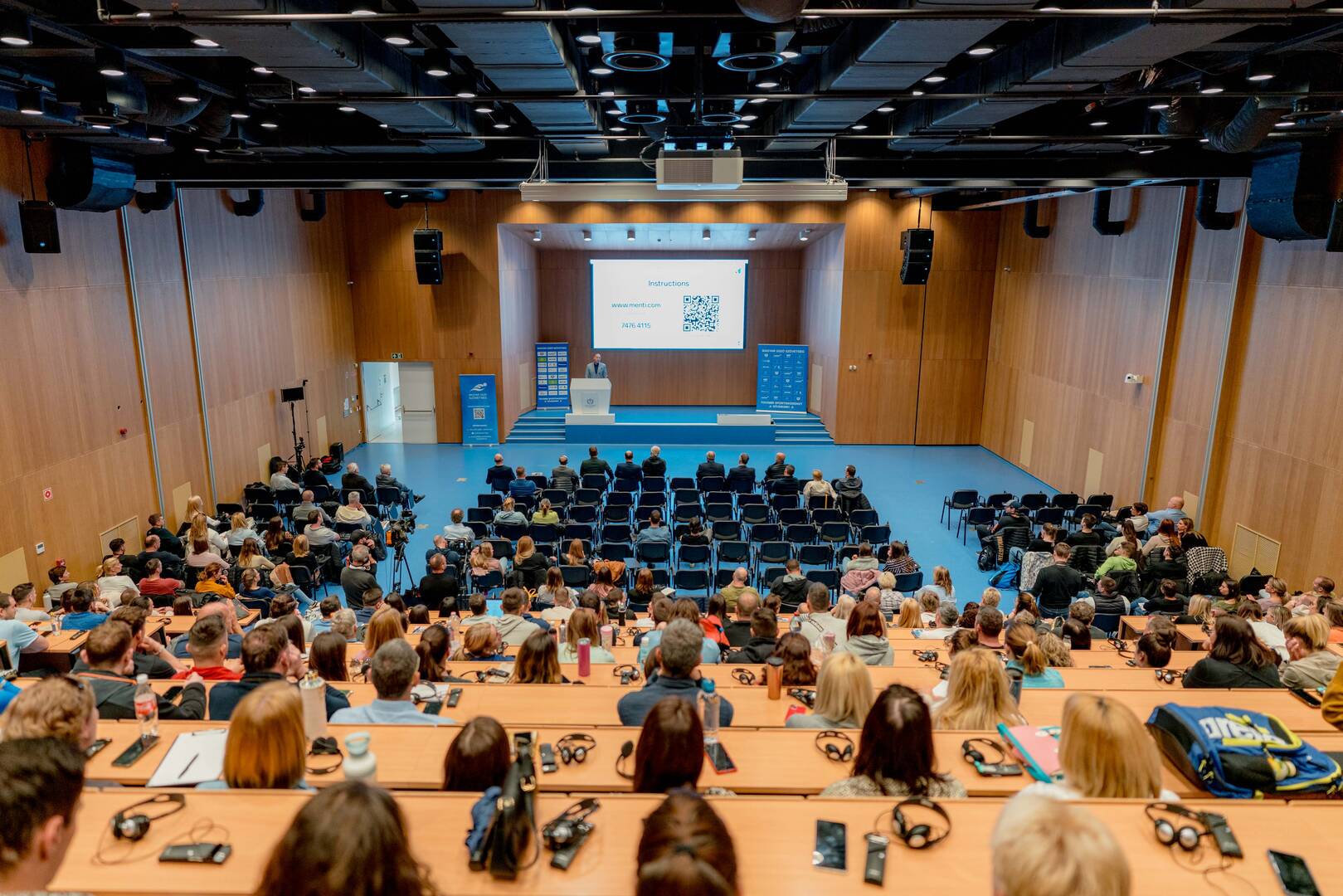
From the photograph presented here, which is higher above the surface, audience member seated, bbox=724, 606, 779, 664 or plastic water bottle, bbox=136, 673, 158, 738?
plastic water bottle, bbox=136, 673, 158, 738

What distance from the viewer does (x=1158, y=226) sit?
12.4 m

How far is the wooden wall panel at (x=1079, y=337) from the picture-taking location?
12.7 meters

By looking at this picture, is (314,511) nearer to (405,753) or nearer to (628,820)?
(405,753)

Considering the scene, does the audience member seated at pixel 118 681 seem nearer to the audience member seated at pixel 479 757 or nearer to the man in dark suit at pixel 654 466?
the audience member seated at pixel 479 757

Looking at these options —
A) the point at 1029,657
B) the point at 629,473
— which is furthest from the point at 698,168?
the point at 1029,657

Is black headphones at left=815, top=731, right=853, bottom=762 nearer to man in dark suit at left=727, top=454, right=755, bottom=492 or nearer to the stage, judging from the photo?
man in dark suit at left=727, top=454, right=755, bottom=492

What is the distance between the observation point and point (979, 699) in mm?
3705

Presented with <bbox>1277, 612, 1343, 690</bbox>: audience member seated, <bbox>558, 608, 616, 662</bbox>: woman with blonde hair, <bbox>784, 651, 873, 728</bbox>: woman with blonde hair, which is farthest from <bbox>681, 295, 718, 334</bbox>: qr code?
<bbox>784, 651, 873, 728</bbox>: woman with blonde hair

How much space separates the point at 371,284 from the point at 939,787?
17747mm

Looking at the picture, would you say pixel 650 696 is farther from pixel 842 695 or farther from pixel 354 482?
pixel 354 482

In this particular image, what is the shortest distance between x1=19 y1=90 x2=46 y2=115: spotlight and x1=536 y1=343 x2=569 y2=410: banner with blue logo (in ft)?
43.3

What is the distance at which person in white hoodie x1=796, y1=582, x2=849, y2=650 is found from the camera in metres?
6.06

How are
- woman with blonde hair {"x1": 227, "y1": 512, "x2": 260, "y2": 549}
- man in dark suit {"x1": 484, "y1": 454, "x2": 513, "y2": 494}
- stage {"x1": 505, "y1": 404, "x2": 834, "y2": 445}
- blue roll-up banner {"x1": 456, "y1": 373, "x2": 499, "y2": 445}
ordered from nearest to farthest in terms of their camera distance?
1. woman with blonde hair {"x1": 227, "y1": 512, "x2": 260, "y2": 549}
2. man in dark suit {"x1": 484, "y1": 454, "x2": 513, "y2": 494}
3. blue roll-up banner {"x1": 456, "y1": 373, "x2": 499, "y2": 445}
4. stage {"x1": 505, "y1": 404, "x2": 834, "y2": 445}

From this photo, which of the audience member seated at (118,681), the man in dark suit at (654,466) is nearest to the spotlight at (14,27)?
the audience member seated at (118,681)
